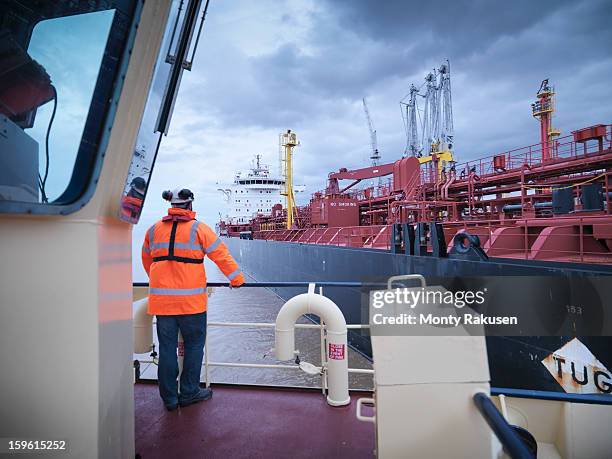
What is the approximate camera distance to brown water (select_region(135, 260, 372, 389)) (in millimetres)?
7184

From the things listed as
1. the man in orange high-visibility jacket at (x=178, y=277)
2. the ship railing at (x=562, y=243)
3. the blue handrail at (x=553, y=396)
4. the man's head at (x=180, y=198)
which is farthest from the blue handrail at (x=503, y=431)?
the ship railing at (x=562, y=243)

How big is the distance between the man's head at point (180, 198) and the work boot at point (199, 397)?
155cm

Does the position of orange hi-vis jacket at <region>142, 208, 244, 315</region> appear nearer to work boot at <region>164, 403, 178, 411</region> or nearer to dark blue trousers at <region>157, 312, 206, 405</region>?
dark blue trousers at <region>157, 312, 206, 405</region>

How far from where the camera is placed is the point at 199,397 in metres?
2.78

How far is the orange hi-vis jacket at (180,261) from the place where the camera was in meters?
2.43

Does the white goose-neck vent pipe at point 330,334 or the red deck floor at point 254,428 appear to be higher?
the white goose-neck vent pipe at point 330,334

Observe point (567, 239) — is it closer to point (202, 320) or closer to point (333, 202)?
point (202, 320)

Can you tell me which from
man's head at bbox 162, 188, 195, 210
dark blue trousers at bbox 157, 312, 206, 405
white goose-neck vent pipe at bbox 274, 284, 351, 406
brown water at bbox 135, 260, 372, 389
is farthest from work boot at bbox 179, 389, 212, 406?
man's head at bbox 162, 188, 195, 210

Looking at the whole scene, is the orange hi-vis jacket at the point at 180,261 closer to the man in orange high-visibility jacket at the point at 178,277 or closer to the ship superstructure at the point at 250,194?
the man in orange high-visibility jacket at the point at 178,277

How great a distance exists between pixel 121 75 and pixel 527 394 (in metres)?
2.40

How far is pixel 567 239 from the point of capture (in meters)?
6.19

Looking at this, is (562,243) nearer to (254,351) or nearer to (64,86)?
(254,351)

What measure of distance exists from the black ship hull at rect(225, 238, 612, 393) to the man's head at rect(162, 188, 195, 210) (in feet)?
16.0

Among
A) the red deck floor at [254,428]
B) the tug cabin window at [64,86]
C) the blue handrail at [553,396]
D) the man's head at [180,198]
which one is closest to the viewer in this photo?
the tug cabin window at [64,86]
